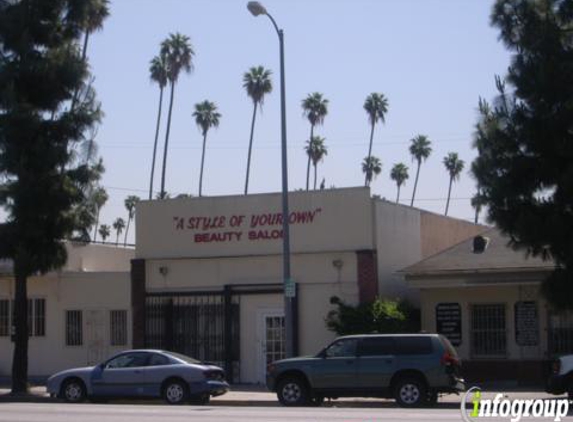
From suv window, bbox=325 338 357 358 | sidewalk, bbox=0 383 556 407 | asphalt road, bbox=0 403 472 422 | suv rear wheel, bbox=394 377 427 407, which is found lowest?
sidewalk, bbox=0 383 556 407

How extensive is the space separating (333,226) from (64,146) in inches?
323

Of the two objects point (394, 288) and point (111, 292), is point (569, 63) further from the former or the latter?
point (111, 292)

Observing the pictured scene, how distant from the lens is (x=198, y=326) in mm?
33594

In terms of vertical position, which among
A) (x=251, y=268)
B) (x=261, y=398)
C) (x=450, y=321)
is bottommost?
(x=261, y=398)

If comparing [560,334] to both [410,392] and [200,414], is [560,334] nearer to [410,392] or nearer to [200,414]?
[410,392]

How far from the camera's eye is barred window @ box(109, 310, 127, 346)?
35.6m

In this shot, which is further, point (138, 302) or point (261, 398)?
point (138, 302)

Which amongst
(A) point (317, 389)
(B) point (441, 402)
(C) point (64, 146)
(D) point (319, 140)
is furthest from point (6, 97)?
(D) point (319, 140)

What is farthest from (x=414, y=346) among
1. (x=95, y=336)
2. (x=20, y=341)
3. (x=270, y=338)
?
(x=95, y=336)

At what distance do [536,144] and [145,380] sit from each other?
439 inches

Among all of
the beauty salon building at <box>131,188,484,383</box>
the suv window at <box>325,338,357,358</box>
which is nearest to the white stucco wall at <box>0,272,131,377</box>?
the beauty salon building at <box>131,188,484,383</box>

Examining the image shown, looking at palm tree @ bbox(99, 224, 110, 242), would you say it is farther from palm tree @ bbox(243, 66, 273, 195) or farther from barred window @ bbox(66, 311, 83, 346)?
barred window @ bbox(66, 311, 83, 346)

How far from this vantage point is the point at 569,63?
26484 mm

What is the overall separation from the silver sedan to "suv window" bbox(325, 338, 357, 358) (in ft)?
10.3
